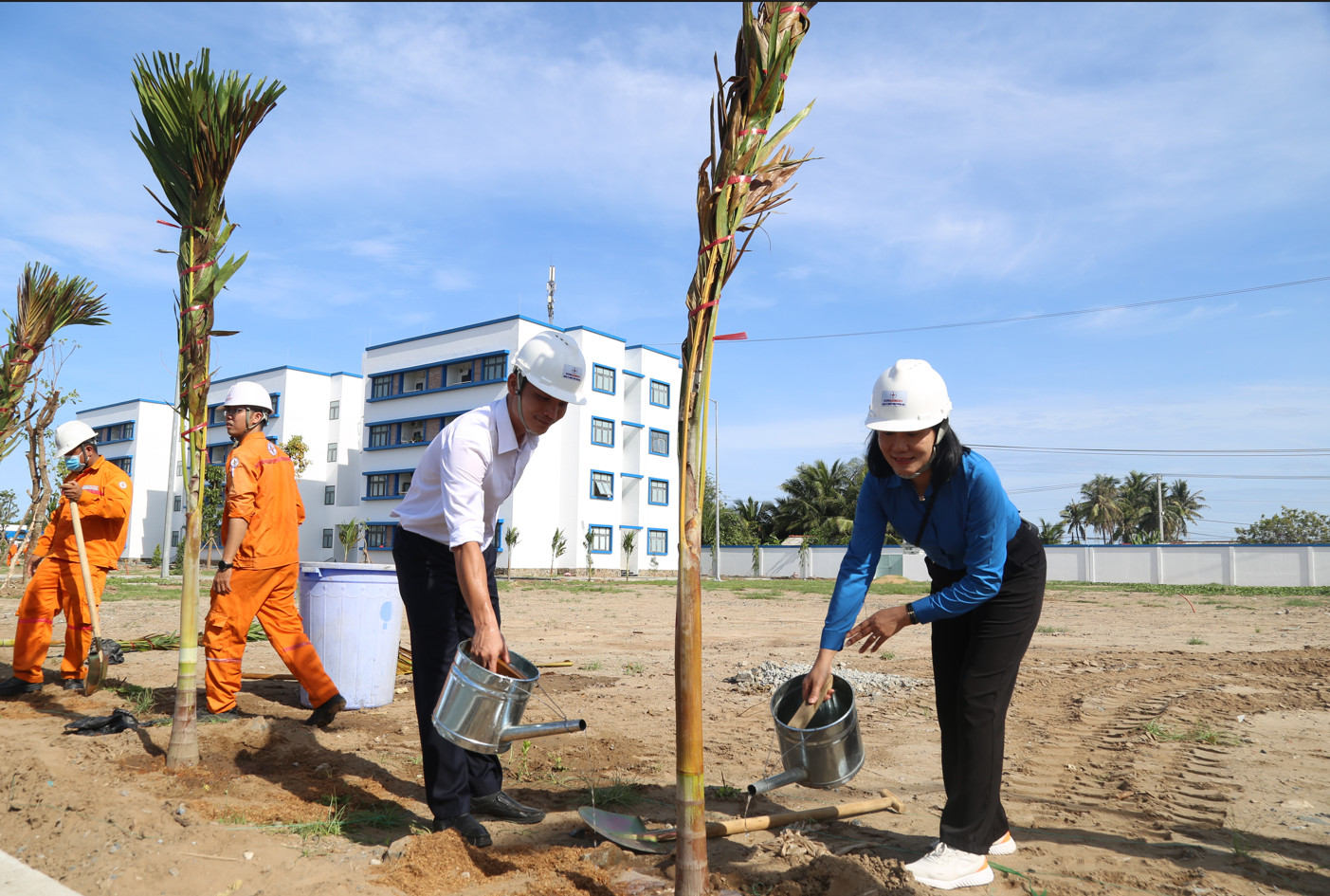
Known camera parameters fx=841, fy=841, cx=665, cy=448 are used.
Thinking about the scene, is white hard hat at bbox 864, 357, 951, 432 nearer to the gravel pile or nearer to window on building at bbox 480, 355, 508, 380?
the gravel pile

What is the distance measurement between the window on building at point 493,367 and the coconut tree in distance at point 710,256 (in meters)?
37.3

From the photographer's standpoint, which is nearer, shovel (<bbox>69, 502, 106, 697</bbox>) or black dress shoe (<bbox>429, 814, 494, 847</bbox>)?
black dress shoe (<bbox>429, 814, 494, 847</bbox>)

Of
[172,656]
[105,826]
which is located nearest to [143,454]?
[172,656]

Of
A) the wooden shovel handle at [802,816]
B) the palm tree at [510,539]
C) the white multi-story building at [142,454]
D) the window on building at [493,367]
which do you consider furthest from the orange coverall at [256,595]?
the white multi-story building at [142,454]

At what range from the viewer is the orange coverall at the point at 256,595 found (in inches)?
206

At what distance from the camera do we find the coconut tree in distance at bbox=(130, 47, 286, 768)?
13.8 feet

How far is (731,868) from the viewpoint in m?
3.07

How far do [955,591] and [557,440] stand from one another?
3858 cm

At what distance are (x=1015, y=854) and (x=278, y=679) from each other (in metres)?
5.89

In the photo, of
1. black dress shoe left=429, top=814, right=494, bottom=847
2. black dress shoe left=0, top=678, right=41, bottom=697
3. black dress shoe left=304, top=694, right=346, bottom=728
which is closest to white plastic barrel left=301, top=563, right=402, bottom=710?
black dress shoe left=304, top=694, right=346, bottom=728

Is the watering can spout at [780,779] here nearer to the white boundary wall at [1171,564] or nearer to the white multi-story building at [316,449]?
the white boundary wall at [1171,564]

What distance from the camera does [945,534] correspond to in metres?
3.13

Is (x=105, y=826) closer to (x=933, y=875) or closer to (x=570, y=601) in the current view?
(x=933, y=875)

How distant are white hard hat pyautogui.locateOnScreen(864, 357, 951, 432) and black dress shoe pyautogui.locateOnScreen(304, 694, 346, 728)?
12.9 ft
